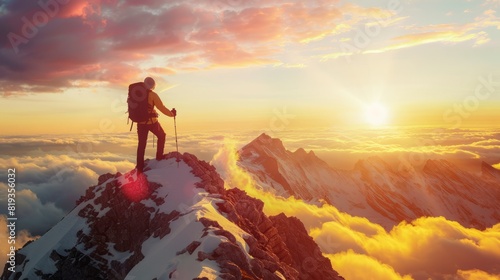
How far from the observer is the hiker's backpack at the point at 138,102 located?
25.6 meters

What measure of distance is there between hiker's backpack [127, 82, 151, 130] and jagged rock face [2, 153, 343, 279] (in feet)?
18.0

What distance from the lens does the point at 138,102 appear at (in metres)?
26.0

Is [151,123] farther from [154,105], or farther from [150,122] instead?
[154,105]

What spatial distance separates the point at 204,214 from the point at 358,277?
202 m

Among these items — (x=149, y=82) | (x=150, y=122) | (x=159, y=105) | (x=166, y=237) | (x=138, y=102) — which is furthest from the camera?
(x=150, y=122)

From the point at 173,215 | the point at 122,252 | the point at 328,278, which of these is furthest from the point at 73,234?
the point at 328,278

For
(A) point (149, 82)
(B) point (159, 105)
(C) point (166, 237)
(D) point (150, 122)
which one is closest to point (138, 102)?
(B) point (159, 105)

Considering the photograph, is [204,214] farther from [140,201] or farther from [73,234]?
[73,234]

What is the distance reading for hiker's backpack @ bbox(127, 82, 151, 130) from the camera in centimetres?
2562

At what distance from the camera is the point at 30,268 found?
26.3m

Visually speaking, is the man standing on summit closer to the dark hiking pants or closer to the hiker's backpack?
the dark hiking pants

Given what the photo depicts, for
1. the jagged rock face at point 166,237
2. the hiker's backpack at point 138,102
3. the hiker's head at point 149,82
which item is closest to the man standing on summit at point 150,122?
the hiker's head at point 149,82

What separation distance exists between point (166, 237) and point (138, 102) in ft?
34.5

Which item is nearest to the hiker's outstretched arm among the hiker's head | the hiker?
the hiker
